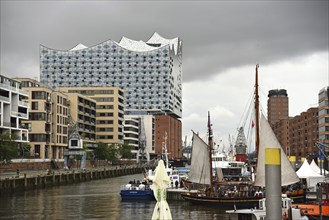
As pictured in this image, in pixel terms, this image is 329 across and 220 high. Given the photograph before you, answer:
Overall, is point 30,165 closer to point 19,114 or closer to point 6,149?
point 19,114

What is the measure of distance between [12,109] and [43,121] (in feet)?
77.9

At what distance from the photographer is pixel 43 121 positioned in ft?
520

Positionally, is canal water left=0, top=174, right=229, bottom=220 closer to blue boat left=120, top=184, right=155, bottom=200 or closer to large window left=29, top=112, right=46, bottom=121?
blue boat left=120, top=184, right=155, bottom=200

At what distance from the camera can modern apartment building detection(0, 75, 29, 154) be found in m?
129

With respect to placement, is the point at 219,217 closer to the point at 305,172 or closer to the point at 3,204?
the point at 305,172

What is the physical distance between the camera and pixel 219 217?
56219 millimetres

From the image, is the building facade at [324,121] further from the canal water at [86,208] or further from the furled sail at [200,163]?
the furled sail at [200,163]

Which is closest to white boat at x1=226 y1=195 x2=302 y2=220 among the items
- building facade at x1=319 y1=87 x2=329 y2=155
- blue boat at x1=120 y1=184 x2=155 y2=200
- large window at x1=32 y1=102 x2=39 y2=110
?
blue boat at x1=120 y1=184 x2=155 y2=200

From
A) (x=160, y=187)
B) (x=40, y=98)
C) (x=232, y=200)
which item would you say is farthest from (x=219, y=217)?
(x=40, y=98)

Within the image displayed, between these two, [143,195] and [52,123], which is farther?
[52,123]

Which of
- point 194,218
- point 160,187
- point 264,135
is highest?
point 264,135

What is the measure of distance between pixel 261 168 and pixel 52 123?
12479 centimetres

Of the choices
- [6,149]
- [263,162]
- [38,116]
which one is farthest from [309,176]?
[38,116]

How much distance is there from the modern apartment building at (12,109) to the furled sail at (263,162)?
87463 mm
